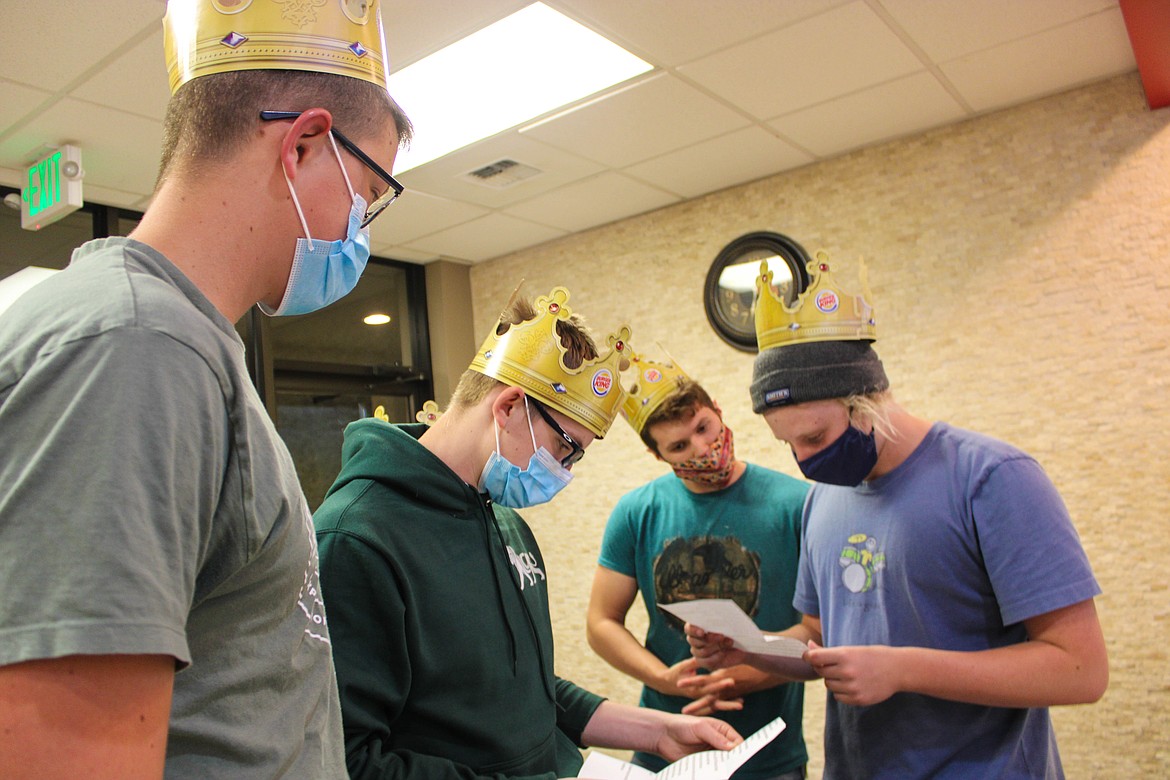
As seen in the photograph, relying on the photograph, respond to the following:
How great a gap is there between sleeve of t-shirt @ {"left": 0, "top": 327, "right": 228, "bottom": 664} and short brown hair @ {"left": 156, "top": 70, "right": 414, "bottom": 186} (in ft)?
0.89

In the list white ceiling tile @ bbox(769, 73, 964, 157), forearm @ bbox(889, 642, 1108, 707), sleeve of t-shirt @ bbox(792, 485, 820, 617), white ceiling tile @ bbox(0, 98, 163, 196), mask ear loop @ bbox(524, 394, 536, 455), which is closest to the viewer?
forearm @ bbox(889, 642, 1108, 707)

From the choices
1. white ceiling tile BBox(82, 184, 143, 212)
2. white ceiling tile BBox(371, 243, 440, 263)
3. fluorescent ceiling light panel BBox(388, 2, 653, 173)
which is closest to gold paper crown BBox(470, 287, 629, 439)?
fluorescent ceiling light panel BBox(388, 2, 653, 173)

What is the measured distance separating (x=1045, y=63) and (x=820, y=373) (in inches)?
91.9

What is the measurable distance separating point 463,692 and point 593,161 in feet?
10.3

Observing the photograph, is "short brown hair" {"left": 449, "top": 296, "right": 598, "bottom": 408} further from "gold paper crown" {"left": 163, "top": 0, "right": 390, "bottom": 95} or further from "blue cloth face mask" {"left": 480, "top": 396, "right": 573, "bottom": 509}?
"gold paper crown" {"left": 163, "top": 0, "right": 390, "bottom": 95}

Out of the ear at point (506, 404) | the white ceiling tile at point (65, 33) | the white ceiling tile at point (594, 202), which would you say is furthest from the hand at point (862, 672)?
the white ceiling tile at point (594, 202)

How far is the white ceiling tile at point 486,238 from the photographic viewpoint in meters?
4.93

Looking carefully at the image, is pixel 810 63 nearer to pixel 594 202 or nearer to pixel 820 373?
pixel 594 202

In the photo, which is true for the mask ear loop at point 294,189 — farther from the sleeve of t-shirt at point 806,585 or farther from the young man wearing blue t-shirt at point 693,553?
the young man wearing blue t-shirt at point 693,553

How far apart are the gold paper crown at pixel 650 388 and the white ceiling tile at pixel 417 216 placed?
210 centimetres

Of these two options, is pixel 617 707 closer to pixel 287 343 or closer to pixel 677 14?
pixel 677 14

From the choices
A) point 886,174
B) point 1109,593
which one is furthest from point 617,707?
point 886,174

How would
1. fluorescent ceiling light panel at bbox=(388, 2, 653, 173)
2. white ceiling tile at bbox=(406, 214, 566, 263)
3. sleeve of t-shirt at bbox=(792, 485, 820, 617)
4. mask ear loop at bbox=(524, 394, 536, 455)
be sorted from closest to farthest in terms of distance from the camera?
1. mask ear loop at bbox=(524, 394, 536, 455)
2. sleeve of t-shirt at bbox=(792, 485, 820, 617)
3. fluorescent ceiling light panel at bbox=(388, 2, 653, 173)
4. white ceiling tile at bbox=(406, 214, 566, 263)

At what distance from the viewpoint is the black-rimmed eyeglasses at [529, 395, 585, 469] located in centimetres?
178
